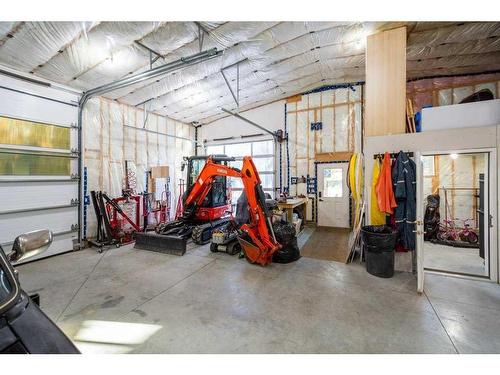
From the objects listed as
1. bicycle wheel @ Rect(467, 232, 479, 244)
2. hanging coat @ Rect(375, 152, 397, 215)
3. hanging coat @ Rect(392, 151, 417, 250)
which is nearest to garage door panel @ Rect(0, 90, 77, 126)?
hanging coat @ Rect(375, 152, 397, 215)

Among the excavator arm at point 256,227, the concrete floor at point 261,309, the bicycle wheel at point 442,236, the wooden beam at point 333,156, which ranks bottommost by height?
the concrete floor at point 261,309

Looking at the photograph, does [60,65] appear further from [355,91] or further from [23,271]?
[355,91]

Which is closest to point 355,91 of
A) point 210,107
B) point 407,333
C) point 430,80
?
point 430,80

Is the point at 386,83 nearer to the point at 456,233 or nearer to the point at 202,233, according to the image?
the point at 456,233

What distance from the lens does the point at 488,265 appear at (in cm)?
357

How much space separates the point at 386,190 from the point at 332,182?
397cm

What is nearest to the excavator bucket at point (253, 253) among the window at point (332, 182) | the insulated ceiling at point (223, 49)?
the insulated ceiling at point (223, 49)

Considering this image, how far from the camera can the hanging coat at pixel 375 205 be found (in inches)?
159

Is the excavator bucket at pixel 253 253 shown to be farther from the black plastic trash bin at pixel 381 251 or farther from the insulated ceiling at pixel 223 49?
the insulated ceiling at pixel 223 49

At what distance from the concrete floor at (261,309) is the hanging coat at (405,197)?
0.70 meters

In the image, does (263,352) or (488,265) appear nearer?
(263,352)

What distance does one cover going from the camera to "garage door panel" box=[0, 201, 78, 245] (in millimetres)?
4355

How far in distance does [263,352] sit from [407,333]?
153 cm

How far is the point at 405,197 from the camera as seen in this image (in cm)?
370
